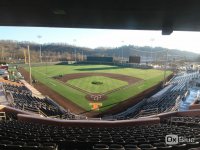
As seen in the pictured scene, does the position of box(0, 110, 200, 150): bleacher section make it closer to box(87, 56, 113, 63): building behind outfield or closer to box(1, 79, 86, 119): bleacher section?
box(1, 79, 86, 119): bleacher section

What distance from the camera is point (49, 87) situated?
128 feet

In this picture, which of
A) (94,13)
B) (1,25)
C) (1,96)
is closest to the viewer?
(94,13)

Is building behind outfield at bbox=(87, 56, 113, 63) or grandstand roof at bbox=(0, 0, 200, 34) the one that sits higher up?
grandstand roof at bbox=(0, 0, 200, 34)

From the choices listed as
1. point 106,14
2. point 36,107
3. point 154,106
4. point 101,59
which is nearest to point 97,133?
point 106,14

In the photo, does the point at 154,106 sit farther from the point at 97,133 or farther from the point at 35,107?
the point at 97,133

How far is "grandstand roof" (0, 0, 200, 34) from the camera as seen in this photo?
4609mm

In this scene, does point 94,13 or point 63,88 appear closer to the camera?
point 94,13

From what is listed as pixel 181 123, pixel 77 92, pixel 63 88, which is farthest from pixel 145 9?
pixel 63 88

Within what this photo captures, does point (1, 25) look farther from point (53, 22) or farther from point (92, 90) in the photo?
point (92, 90)

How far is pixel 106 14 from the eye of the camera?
5.33 m

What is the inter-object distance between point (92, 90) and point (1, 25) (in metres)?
29.5

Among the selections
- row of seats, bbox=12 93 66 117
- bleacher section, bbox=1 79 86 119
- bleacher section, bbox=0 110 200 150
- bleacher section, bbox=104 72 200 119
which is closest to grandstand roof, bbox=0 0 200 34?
bleacher section, bbox=0 110 200 150

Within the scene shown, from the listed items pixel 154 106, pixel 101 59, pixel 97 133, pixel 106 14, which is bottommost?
pixel 154 106

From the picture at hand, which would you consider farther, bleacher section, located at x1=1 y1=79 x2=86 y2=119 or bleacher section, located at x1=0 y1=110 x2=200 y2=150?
bleacher section, located at x1=1 y1=79 x2=86 y2=119
